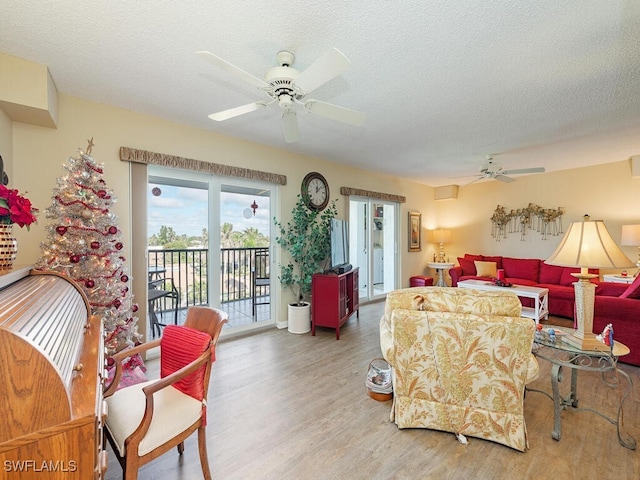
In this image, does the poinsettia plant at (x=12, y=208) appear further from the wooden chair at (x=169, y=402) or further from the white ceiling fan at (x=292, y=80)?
the white ceiling fan at (x=292, y=80)

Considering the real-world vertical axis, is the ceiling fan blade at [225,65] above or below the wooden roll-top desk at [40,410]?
above

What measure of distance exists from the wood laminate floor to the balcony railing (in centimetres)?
126

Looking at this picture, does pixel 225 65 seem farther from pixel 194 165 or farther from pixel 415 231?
pixel 415 231

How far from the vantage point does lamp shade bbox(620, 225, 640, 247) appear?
421cm

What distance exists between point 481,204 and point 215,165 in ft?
18.4

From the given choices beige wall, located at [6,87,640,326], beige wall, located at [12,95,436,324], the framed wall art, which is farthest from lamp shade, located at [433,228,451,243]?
beige wall, located at [12,95,436,324]

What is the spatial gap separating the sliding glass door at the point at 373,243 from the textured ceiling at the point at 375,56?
2.33m

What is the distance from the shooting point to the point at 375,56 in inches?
79.6

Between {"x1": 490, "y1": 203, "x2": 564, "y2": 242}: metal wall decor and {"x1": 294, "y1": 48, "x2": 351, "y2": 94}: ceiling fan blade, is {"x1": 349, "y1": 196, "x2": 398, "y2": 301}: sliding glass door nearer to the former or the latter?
{"x1": 490, "y1": 203, "x2": 564, "y2": 242}: metal wall decor

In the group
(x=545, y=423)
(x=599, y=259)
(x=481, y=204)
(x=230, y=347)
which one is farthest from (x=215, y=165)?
(x=481, y=204)

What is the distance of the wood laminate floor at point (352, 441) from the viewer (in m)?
1.62

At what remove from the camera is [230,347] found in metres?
3.41

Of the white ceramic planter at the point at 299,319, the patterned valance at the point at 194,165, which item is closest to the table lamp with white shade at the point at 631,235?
the white ceramic planter at the point at 299,319

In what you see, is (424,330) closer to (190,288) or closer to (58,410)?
(58,410)
